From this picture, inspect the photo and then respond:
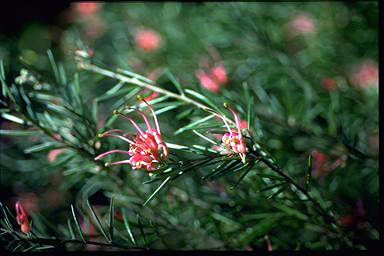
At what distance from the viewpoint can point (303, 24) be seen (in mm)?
983

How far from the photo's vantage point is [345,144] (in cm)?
60

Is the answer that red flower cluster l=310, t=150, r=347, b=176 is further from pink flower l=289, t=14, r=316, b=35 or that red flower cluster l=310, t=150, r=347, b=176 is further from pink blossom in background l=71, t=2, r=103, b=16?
pink blossom in background l=71, t=2, r=103, b=16

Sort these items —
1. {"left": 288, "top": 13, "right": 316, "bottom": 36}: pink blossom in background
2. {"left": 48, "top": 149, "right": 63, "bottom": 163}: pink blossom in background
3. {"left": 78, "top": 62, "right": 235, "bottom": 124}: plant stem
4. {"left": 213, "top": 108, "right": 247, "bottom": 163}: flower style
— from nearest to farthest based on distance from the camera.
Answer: {"left": 213, "top": 108, "right": 247, "bottom": 163}: flower style → {"left": 78, "top": 62, "right": 235, "bottom": 124}: plant stem → {"left": 48, "top": 149, "right": 63, "bottom": 163}: pink blossom in background → {"left": 288, "top": 13, "right": 316, "bottom": 36}: pink blossom in background

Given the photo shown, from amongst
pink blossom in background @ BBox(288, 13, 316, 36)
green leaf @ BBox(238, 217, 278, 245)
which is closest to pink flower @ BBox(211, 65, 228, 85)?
green leaf @ BBox(238, 217, 278, 245)

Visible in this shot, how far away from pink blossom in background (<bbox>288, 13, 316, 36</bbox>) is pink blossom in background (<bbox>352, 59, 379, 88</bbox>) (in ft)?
0.57

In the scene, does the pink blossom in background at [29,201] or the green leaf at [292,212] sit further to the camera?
the pink blossom in background at [29,201]

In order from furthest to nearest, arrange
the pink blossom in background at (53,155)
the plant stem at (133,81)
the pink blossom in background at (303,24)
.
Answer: the pink blossom in background at (303,24)
the pink blossom in background at (53,155)
the plant stem at (133,81)

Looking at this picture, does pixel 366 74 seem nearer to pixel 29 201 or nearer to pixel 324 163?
pixel 324 163

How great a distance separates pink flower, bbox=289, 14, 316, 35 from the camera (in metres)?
0.98

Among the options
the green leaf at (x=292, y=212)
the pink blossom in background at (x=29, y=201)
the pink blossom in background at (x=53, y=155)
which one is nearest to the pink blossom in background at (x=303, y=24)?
the green leaf at (x=292, y=212)

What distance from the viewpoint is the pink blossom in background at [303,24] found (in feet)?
3.20

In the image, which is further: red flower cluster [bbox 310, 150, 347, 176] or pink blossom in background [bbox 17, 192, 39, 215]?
pink blossom in background [bbox 17, 192, 39, 215]

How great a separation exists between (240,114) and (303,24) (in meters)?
0.56

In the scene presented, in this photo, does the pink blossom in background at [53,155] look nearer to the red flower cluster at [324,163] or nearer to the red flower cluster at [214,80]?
the red flower cluster at [214,80]
